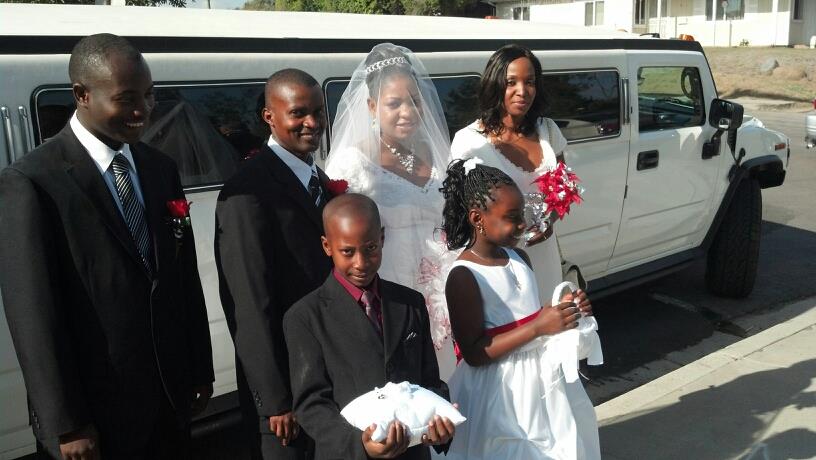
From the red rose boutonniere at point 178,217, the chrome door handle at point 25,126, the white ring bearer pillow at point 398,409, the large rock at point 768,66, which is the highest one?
the chrome door handle at point 25,126

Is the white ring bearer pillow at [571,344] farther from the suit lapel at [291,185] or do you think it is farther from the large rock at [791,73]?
the large rock at [791,73]

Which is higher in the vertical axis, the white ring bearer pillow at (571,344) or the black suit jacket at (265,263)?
the black suit jacket at (265,263)

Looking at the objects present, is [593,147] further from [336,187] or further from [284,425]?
[284,425]

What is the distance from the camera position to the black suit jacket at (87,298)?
2084 millimetres

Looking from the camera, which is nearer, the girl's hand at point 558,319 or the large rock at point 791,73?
the girl's hand at point 558,319

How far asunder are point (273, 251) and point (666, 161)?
13.1 feet

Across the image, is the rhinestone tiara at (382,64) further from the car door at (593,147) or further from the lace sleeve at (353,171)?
the car door at (593,147)

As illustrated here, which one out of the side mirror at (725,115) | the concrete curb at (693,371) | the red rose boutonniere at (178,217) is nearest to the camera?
the red rose boutonniere at (178,217)

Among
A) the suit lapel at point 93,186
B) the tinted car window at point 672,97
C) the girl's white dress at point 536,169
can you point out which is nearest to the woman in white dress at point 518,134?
the girl's white dress at point 536,169

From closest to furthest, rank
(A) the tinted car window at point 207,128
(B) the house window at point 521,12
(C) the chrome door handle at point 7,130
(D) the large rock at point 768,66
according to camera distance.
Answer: (C) the chrome door handle at point 7,130 < (A) the tinted car window at point 207,128 < (D) the large rock at point 768,66 < (B) the house window at point 521,12

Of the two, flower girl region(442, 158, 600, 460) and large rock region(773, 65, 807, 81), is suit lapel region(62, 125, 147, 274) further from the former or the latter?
large rock region(773, 65, 807, 81)

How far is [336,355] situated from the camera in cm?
229

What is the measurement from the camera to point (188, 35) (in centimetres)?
351

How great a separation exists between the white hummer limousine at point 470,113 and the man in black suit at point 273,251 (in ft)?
3.39
